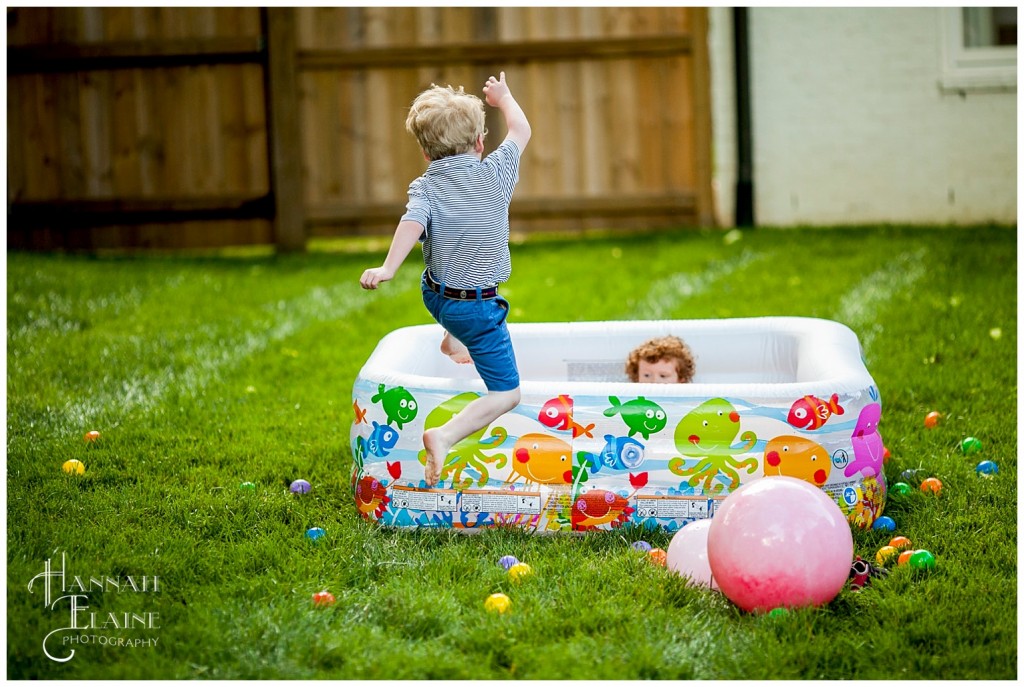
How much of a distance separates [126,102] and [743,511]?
7.07 m

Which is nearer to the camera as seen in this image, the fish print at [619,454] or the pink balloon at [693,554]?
the pink balloon at [693,554]

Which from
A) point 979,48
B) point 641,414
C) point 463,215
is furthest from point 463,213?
point 979,48

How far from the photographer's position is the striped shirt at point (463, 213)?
297 cm

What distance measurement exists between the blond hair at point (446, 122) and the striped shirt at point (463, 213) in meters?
0.03

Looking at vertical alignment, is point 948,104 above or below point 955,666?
above

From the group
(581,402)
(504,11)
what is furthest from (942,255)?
(581,402)

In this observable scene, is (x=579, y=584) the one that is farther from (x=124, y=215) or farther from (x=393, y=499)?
(x=124, y=215)

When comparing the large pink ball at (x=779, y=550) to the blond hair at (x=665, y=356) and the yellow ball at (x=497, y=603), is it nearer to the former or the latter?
the yellow ball at (x=497, y=603)

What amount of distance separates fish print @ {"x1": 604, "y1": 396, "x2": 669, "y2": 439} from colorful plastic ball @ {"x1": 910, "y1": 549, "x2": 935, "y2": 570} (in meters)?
0.75

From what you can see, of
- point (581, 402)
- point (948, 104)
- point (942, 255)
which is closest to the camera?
point (581, 402)

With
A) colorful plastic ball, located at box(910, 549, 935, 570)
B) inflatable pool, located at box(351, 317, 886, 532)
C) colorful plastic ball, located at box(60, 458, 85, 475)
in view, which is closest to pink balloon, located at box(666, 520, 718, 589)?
inflatable pool, located at box(351, 317, 886, 532)

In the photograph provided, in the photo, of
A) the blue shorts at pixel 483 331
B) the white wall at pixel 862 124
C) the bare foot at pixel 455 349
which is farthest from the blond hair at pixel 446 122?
the white wall at pixel 862 124

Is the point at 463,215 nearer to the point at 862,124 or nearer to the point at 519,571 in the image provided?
the point at 519,571

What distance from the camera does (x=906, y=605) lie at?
2.73 metres
